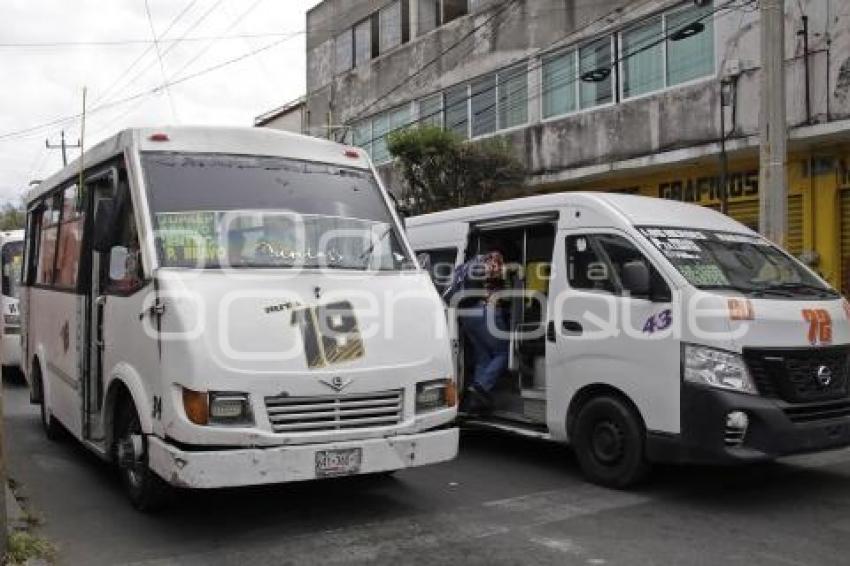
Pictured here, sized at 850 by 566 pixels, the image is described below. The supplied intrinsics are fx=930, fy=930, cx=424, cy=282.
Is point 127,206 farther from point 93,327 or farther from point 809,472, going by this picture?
point 809,472

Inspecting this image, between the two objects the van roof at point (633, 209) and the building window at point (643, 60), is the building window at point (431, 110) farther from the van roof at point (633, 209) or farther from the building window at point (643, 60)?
the van roof at point (633, 209)

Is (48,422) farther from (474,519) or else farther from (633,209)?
(633,209)

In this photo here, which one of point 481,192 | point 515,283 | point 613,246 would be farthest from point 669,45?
point 613,246

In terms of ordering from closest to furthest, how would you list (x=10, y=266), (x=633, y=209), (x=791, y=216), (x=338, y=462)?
(x=338, y=462) → (x=633, y=209) → (x=10, y=266) → (x=791, y=216)

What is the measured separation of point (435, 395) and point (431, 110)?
1747cm

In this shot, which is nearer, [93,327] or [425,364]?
[425,364]

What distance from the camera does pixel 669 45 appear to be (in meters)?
16.4

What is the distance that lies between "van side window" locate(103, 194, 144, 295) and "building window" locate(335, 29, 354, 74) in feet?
69.7

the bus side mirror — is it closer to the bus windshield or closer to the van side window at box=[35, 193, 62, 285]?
the van side window at box=[35, 193, 62, 285]

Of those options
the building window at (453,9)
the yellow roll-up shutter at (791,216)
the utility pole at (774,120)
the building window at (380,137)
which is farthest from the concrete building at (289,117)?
the utility pole at (774,120)

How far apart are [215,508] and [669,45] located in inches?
505

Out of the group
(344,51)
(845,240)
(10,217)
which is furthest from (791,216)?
(10,217)

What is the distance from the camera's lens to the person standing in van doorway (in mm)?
8609

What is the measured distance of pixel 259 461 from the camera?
5391mm
